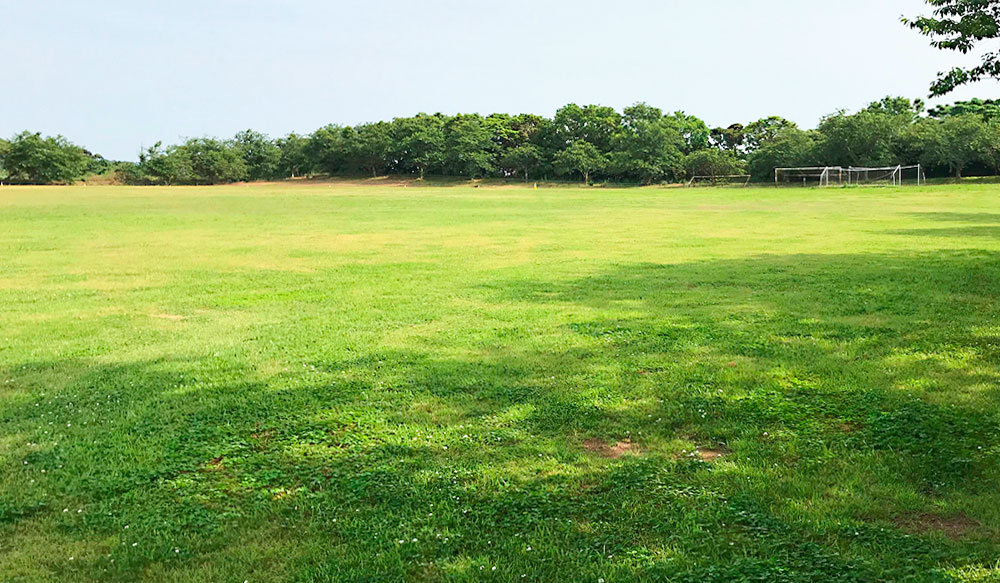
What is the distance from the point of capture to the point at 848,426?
5840mm

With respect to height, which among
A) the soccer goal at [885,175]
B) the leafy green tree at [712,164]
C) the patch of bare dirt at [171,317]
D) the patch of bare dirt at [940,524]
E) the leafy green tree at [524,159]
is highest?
the leafy green tree at [524,159]

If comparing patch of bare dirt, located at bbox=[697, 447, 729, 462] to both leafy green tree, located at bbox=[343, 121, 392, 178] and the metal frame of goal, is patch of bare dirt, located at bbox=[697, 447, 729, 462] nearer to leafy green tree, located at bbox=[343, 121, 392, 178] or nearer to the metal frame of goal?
the metal frame of goal

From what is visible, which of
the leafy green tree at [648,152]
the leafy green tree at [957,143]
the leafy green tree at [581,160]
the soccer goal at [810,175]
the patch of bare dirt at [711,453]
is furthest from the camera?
the leafy green tree at [581,160]

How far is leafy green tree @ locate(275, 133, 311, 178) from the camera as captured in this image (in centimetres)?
11412

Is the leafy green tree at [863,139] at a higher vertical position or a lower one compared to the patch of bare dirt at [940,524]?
higher

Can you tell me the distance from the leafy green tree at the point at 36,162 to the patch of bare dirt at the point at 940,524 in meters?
115

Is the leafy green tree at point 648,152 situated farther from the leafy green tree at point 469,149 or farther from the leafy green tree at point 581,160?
the leafy green tree at point 469,149

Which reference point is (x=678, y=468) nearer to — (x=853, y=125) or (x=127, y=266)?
(x=127, y=266)

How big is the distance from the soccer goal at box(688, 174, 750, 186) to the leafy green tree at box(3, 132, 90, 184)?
268 ft

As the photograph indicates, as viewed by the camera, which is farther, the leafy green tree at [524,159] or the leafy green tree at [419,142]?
the leafy green tree at [419,142]

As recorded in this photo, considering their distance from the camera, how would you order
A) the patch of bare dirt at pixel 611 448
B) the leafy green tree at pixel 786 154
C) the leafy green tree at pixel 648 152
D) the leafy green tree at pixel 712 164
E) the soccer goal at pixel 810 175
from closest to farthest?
the patch of bare dirt at pixel 611 448 < the soccer goal at pixel 810 175 < the leafy green tree at pixel 786 154 < the leafy green tree at pixel 712 164 < the leafy green tree at pixel 648 152

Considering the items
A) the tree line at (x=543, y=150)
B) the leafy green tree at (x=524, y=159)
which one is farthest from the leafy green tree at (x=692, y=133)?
the leafy green tree at (x=524, y=159)

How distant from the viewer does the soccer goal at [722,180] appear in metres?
82.1

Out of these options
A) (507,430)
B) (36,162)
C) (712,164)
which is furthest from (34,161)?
(507,430)
